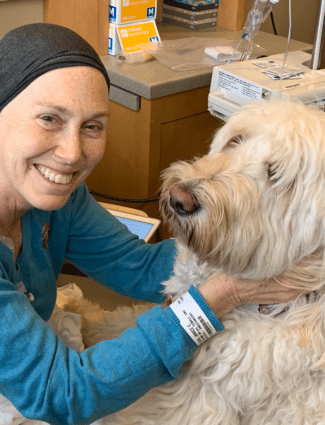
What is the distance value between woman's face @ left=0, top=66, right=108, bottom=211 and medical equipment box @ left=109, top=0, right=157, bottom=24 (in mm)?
1204

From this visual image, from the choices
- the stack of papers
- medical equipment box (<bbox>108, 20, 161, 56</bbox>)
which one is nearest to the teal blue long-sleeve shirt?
the stack of papers

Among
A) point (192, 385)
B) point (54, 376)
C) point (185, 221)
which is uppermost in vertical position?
point (185, 221)

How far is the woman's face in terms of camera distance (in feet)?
2.94

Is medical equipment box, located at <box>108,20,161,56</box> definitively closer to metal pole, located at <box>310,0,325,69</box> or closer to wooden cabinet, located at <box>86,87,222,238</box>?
wooden cabinet, located at <box>86,87,222,238</box>

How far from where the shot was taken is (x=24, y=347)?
2.87ft

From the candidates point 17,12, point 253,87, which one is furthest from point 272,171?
point 17,12

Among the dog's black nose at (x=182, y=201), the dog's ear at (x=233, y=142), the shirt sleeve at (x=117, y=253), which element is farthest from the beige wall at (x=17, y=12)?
the dog's black nose at (x=182, y=201)

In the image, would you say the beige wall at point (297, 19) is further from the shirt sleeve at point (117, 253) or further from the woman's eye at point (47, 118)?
the woman's eye at point (47, 118)

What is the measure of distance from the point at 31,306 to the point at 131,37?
59.1 inches

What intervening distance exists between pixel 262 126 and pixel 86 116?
330mm

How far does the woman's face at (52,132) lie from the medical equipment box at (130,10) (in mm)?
1204

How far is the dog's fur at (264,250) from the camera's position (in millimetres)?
908

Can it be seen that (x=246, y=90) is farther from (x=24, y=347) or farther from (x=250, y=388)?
(x=24, y=347)

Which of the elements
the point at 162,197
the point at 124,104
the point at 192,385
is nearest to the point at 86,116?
the point at 162,197
